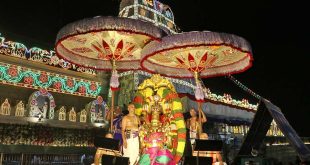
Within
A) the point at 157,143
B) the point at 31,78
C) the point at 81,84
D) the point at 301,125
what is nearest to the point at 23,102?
the point at 31,78

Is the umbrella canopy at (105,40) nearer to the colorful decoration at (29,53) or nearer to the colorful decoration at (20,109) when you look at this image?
the colorful decoration at (29,53)

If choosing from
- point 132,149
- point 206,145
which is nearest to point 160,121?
point 132,149

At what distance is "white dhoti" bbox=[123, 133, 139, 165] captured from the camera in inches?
381

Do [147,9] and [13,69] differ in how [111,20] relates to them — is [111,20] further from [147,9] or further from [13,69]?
[147,9]

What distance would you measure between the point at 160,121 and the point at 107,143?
2.01 metres

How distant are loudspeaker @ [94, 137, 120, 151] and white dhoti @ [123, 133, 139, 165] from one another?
2.23ft

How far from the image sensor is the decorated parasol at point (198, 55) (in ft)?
33.1

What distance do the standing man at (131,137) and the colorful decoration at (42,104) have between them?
11.5 meters

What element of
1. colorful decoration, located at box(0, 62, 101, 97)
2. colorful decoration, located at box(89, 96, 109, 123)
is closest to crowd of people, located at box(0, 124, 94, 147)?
colorful decoration, located at box(89, 96, 109, 123)

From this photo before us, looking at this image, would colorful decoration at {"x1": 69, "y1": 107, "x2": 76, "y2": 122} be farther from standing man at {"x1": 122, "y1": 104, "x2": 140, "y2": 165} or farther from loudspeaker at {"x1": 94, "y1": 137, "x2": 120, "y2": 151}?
loudspeaker at {"x1": 94, "y1": 137, "x2": 120, "y2": 151}

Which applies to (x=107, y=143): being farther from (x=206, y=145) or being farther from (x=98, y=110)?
(x=98, y=110)

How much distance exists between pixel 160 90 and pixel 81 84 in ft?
44.1

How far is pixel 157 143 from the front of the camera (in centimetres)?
965

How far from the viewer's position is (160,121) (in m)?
10.2
